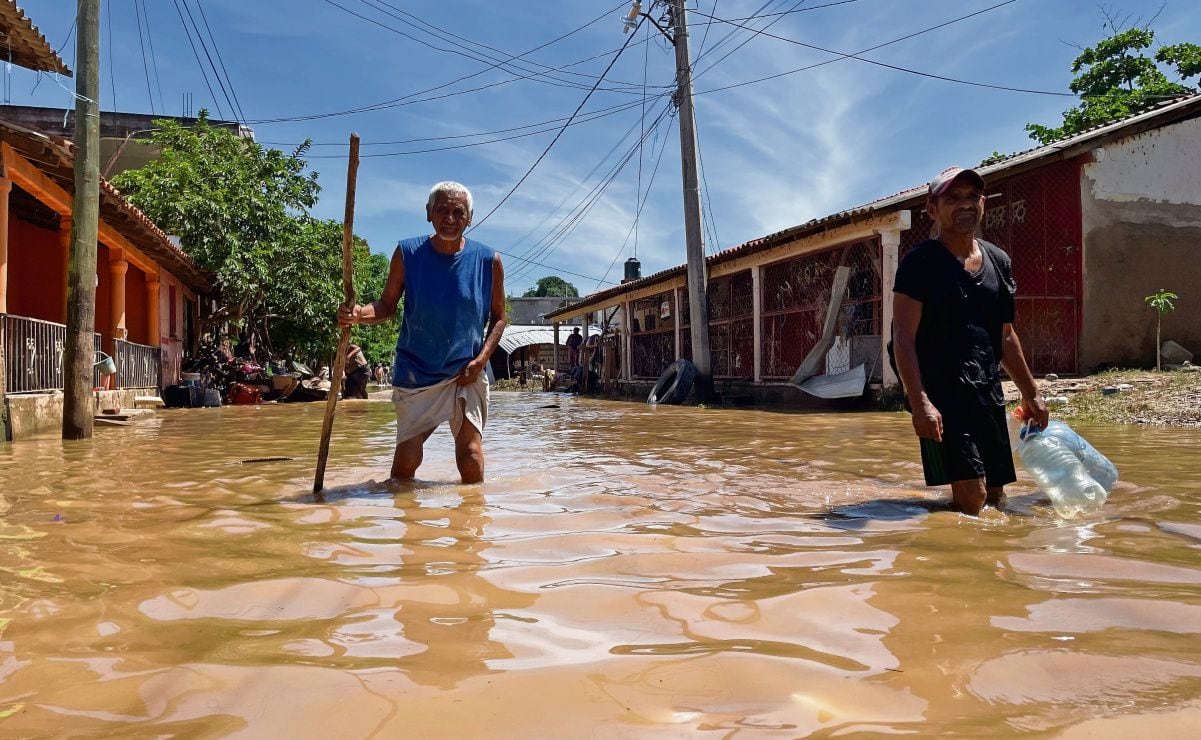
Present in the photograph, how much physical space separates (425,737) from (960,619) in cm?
124

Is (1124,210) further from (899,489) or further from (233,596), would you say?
(233,596)

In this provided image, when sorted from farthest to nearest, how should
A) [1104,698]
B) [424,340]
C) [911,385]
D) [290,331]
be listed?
1. [290,331]
2. [424,340]
3. [911,385]
4. [1104,698]

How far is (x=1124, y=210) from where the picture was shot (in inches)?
458

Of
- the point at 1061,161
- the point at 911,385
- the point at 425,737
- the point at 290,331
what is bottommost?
the point at 425,737

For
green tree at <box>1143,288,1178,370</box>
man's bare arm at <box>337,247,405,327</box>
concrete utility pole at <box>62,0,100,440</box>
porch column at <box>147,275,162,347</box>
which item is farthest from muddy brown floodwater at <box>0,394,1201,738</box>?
porch column at <box>147,275,162,347</box>

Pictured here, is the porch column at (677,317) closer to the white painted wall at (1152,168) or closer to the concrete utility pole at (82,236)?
the white painted wall at (1152,168)

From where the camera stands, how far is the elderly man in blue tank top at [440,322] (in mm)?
3891

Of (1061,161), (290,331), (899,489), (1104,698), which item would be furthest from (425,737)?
(290,331)

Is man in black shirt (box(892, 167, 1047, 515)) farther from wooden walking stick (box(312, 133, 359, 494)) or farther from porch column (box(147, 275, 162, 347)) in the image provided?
porch column (box(147, 275, 162, 347))

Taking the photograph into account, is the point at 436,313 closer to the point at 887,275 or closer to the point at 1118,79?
the point at 887,275

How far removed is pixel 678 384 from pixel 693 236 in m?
2.77

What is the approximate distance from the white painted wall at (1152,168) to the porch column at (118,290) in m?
15.1

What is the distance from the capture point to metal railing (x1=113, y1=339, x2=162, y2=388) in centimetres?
1214

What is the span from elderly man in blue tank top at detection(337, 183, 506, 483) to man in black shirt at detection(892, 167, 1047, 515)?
1934mm
